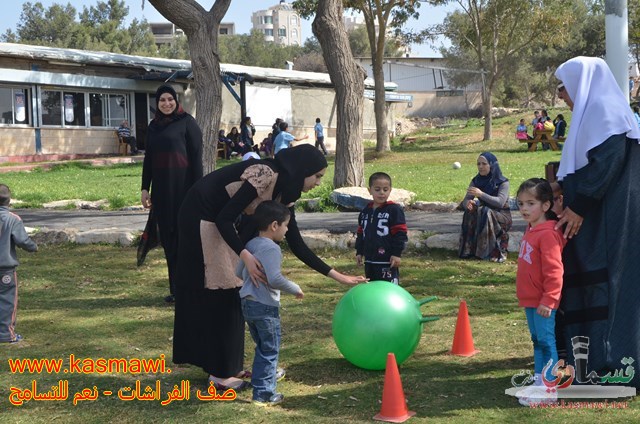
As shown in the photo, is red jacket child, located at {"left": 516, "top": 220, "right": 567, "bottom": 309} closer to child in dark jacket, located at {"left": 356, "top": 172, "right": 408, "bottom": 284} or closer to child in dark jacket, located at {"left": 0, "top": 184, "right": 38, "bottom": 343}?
child in dark jacket, located at {"left": 356, "top": 172, "right": 408, "bottom": 284}

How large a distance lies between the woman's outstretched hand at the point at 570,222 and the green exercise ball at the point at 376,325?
125 centimetres

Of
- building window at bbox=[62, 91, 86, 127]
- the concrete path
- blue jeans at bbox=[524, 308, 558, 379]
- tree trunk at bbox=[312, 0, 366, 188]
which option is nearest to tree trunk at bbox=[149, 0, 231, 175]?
the concrete path

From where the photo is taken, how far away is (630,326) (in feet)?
17.5

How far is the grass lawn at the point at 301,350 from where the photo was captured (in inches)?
208

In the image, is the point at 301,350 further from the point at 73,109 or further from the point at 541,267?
the point at 73,109

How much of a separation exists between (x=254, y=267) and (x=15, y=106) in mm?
29428

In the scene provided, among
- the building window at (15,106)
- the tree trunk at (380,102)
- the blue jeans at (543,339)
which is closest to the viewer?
the blue jeans at (543,339)

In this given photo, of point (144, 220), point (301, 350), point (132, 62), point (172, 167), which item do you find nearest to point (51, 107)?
point (132, 62)

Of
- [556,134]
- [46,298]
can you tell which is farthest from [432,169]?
[46,298]

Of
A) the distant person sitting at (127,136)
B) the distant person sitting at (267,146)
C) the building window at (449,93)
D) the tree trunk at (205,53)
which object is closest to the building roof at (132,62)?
the distant person sitting at (127,136)

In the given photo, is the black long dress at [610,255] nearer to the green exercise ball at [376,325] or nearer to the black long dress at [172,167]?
the green exercise ball at [376,325]

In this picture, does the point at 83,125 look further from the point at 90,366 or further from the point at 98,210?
the point at 90,366

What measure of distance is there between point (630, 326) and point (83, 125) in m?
31.9

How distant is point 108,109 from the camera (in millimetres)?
35594
